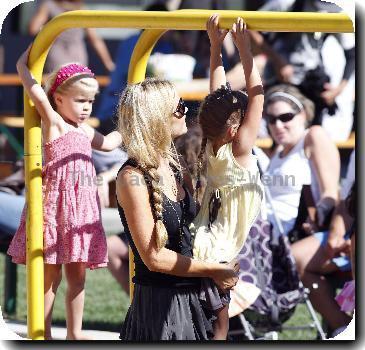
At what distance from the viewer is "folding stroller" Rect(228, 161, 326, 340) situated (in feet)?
18.8

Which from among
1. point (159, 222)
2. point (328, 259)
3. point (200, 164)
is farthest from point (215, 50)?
point (328, 259)

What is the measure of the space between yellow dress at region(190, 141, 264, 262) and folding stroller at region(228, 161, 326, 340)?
1.67m

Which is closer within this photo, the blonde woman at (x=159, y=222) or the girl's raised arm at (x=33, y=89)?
the blonde woman at (x=159, y=222)

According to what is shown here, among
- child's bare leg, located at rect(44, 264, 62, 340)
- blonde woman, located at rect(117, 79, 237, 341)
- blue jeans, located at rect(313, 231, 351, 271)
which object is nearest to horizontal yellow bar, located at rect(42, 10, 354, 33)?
blonde woman, located at rect(117, 79, 237, 341)

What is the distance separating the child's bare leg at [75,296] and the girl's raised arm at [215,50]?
3.60 feet

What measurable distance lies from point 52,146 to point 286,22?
1.29m

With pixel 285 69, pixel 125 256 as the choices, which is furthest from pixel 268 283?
pixel 285 69

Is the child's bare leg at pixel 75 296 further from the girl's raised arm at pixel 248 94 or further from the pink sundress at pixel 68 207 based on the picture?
the girl's raised arm at pixel 248 94

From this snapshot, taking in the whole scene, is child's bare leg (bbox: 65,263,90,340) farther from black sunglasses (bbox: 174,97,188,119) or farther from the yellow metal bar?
black sunglasses (bbox: 174,97,188,119)

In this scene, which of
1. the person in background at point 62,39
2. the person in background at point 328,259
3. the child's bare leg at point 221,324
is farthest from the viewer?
the person in background at point 62,39

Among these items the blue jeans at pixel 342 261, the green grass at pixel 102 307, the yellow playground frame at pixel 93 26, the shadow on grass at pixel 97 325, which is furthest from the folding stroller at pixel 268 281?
the yellow playground frame at pixel 93 26

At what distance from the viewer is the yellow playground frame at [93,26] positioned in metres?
3.86

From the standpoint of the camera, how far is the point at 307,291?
5.78m

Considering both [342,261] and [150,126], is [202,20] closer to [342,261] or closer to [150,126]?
[150,126]
